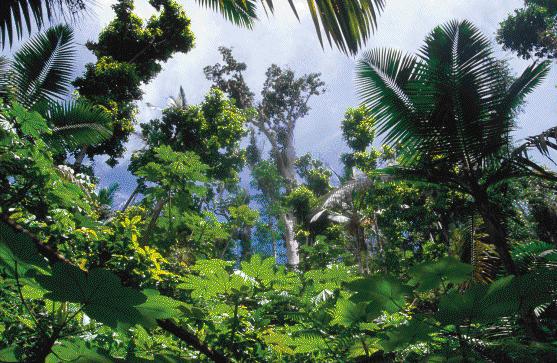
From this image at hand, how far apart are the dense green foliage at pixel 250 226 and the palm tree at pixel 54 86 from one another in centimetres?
3

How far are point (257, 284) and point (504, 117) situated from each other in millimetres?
4349

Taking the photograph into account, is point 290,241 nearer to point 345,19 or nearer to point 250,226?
point 250,226

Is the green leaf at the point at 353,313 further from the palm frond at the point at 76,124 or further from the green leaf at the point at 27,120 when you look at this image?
the palm frond at the point at 76,124

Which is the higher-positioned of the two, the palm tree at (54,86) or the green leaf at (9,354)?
the palm tree at (54,86)

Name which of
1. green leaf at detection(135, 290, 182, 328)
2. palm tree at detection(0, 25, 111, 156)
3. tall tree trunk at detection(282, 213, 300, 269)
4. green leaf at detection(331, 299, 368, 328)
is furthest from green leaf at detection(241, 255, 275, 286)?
tall tree trunk at detection(282, 213, 300, 269)

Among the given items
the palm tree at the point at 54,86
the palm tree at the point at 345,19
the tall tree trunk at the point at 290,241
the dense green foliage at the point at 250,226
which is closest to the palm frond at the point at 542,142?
the dense green foliage at the point at 250,226

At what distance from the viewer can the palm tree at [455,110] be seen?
166 inches

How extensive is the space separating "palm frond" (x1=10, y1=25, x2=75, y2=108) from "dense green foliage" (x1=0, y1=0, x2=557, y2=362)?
0.03 m

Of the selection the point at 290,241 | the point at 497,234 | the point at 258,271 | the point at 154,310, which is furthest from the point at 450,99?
the point at 290,241

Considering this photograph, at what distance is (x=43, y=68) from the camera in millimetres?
7266

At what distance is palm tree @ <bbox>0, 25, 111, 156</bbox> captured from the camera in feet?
21.5

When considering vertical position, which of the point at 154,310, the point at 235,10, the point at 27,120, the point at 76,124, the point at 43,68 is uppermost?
the point at 43,68

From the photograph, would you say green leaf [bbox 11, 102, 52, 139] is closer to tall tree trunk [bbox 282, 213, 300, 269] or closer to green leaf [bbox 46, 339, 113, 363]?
green leaf [bbox 46, 339, 113, 363]

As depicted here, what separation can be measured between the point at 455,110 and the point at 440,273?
4.39 m
